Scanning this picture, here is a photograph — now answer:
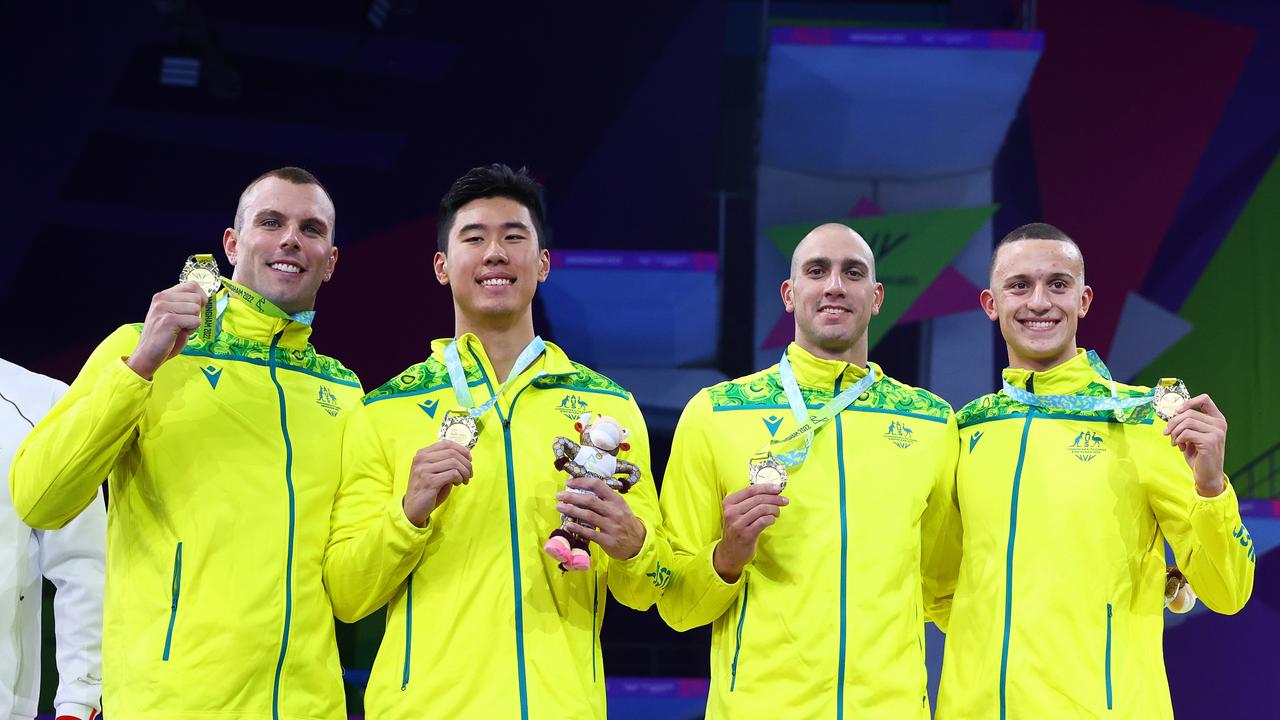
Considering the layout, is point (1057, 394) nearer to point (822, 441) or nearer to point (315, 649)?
point (822, 441)

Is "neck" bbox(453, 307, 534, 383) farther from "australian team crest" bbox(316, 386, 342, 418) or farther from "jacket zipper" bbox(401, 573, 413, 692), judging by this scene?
"jacket zipper" bbox(401, 573, 413, 692)

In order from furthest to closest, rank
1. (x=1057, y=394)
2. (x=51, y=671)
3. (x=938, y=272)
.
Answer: (x=938, y=272) → (x=51, y=671) → (x=1057, y=394)

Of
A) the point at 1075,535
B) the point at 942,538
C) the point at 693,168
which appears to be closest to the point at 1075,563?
the point at 1075,535

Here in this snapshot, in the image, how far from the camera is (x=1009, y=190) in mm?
6359

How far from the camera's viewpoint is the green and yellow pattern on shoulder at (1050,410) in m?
2.78

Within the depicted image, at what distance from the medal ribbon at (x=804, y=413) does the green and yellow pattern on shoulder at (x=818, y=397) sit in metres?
0.02

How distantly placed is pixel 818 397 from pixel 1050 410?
55cm

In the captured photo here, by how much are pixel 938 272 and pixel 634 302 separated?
61.4 inches

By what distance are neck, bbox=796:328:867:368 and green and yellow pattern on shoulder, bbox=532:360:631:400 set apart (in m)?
0.45

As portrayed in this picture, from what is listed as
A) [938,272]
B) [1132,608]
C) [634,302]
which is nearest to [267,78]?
[634,302]

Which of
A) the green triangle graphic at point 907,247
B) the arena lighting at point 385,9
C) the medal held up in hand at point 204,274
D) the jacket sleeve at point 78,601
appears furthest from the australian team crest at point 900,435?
the arena lighting at point 385,9

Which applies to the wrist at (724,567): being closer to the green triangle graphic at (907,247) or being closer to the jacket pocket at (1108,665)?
the jacket pocket at (1108,665)

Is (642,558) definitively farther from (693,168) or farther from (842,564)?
(693,168)

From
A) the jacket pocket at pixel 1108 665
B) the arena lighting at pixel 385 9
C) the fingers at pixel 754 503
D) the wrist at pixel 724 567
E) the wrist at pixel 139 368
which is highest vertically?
the arena lighting at pixel 385 9
